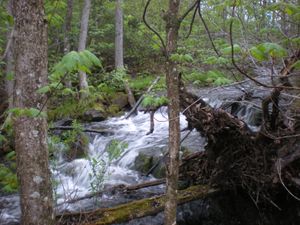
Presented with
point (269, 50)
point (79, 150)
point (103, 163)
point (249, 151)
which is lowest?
point (79, 150)

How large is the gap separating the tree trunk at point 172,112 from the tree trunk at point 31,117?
1216mm

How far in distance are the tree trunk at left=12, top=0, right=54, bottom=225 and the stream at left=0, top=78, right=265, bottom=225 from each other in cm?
135

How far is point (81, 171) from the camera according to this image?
788 centimetres

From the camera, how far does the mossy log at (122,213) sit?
430cm

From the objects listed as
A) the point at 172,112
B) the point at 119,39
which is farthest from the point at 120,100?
the point at 172,112

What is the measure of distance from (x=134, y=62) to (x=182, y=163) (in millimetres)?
12943

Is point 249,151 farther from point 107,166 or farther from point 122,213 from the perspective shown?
point 107,166

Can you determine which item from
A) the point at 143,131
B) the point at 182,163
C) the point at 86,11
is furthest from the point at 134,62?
the point at 182,163

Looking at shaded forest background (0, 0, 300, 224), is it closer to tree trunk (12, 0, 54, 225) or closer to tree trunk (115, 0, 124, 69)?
tree trunk (12, 0, 54, 225)

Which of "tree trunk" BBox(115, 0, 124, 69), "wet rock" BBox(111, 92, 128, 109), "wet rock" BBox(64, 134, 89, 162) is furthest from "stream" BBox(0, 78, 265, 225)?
"tree trunk" BBox(115, 0, 124, 69)

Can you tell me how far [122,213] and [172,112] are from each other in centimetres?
158

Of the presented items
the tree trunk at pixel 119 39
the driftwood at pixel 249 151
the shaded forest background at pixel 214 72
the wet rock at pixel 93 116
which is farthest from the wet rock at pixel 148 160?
the tree trunk at pixel 119 39

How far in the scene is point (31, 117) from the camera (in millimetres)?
3324

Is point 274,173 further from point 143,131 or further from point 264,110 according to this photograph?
point 143,131
